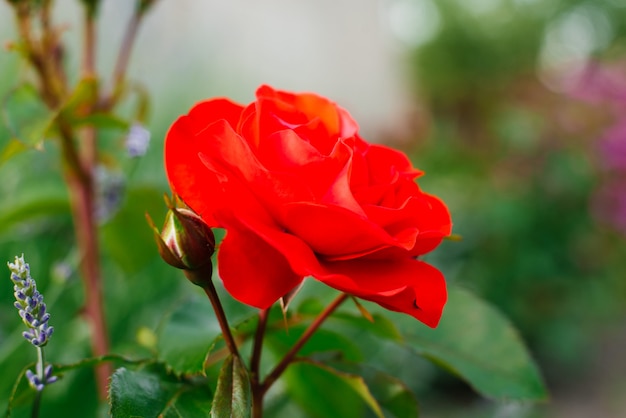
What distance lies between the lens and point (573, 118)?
1469 millimetres

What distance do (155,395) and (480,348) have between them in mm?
144

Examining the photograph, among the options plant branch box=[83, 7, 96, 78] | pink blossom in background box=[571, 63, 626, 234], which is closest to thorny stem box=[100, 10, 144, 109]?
plant branch box=[83, 7, 96, 78]

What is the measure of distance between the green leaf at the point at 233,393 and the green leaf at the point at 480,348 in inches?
3.9

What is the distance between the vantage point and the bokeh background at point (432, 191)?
→ 1.47ft

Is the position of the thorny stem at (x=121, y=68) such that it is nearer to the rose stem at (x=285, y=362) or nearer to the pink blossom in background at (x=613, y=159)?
the rose stem at (x=285, y=362)

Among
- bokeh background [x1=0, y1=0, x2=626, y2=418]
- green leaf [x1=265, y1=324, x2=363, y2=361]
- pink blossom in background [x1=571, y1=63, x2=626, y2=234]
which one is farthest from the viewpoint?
pink blossom in background [x1=571, y1=63, x2=626, y2=234]

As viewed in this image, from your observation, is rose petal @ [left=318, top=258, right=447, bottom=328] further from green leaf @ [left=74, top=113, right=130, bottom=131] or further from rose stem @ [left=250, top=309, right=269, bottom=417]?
green leaf @ [left=74, top=113, right=130, bottom=131]

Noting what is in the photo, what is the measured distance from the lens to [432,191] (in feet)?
4.36

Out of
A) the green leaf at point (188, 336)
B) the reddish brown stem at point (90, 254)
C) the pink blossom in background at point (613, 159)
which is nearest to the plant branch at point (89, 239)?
the reddish brown stem at point (90, 254)

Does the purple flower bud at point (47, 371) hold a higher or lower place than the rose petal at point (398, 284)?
lower

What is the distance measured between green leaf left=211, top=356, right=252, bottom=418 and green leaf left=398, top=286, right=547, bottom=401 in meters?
0.10

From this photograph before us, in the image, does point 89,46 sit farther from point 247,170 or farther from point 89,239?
point 247,170

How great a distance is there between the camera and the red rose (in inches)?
6.9

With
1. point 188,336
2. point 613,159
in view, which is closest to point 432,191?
point 613,159
